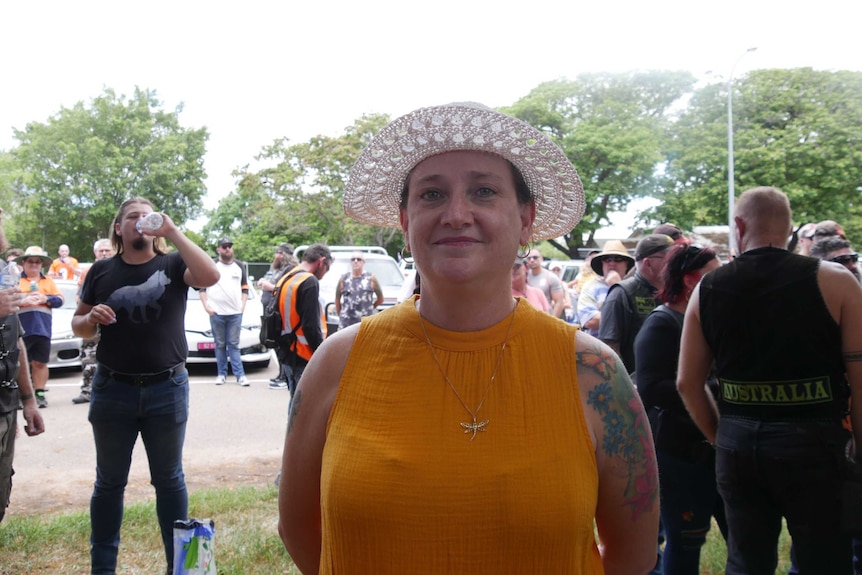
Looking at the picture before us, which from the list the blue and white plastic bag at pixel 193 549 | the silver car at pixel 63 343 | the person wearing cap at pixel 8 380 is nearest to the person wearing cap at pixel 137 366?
the person wearing cap at pixel 8 380

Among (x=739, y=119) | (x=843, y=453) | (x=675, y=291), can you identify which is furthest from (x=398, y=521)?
(x=739, y=119)

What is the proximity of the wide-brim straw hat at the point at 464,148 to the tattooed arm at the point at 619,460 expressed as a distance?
0.49m

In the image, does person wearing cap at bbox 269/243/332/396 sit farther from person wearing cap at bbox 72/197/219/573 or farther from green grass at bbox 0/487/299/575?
person wearing cap at bbox 72/197/219/573

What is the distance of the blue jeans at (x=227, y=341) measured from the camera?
9.73 m

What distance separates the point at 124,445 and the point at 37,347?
4.83 metres

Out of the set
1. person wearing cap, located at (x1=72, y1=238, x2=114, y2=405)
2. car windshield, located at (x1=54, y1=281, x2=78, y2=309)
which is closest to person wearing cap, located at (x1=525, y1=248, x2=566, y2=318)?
person wearing cap, located at (x1=72, y1=238, x2=114, y2=405)

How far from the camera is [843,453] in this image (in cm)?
264

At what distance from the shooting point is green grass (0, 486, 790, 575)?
12.8 ft

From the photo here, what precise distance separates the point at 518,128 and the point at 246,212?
4601cm

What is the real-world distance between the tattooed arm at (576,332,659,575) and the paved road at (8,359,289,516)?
14.5 feet

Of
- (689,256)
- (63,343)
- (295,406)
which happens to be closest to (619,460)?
(295,406)

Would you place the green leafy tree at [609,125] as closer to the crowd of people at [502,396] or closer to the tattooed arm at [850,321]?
the crowd of people at [502,396]

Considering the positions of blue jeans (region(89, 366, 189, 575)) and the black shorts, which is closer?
blue jeans (region(89, 366, 189, 575))

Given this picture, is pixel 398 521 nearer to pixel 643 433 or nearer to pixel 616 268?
pixel 643 433
